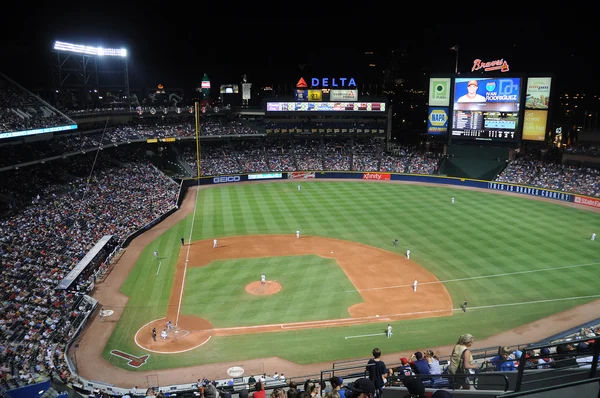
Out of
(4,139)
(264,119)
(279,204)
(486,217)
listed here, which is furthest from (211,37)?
(486,217)

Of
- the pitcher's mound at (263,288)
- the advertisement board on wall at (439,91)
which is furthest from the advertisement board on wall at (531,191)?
the pitcher's mound at (263,288)

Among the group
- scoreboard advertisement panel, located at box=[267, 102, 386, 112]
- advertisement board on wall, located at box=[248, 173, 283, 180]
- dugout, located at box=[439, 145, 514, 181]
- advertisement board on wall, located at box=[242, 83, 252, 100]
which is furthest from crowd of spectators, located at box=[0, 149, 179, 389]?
dugout, located at box=[439, 145, 514, 181]

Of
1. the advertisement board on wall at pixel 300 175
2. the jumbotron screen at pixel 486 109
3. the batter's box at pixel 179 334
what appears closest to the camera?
the batter's box at pixel 179 334

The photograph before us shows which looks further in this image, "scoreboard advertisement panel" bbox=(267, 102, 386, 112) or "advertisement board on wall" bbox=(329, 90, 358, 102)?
"scoreboard advertisement panel" bbox=(267, 102, 386, 112)

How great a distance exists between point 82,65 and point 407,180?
46291 mm

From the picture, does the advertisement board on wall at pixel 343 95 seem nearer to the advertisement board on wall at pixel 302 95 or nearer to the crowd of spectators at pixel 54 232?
the advertisement board on wall at pixel 302 95

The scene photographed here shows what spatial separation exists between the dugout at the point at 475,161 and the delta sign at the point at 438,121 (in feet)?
14.4

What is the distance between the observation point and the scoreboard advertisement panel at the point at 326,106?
2707 inches

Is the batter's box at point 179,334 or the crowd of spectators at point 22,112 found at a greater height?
the crowd of spectators at point 22,112

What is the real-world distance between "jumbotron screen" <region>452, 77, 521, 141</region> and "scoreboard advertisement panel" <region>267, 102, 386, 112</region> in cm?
1356

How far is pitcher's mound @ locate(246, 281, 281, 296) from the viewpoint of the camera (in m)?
27.2

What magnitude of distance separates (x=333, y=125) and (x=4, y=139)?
47317 millimetres

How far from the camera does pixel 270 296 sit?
1052 inches

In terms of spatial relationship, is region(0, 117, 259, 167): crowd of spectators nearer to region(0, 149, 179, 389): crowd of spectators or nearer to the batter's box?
region(0, 149, 179, 389): crowd of spectators
